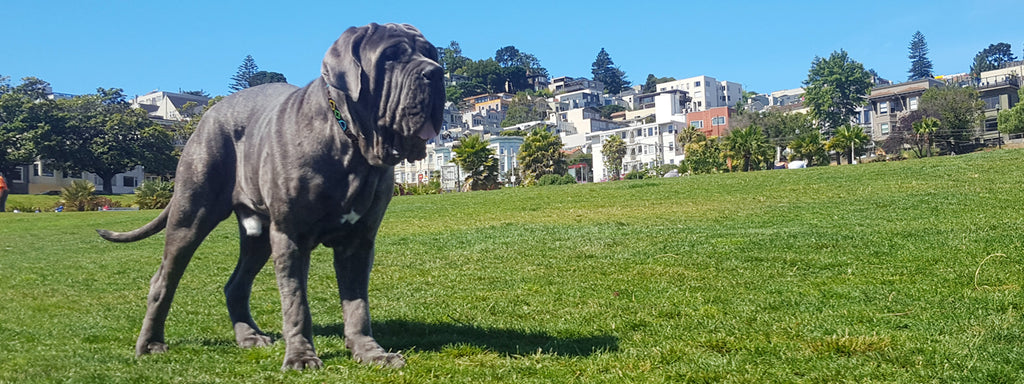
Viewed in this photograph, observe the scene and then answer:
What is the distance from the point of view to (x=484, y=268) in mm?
11633

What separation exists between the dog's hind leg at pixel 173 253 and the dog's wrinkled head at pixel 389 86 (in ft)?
5.43

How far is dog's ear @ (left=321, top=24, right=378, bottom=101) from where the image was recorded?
4402 millimetres

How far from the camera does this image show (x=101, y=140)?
79.4 m

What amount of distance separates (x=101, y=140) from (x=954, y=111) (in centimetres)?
9065

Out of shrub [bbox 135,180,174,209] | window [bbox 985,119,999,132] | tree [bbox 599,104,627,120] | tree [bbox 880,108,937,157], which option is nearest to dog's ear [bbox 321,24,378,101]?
shrub [bbox 135,180,174,209]

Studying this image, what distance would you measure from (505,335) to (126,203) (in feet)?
178

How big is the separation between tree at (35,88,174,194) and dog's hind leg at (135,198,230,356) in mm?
81049

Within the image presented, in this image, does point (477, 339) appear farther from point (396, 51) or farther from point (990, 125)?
point (990, 125)

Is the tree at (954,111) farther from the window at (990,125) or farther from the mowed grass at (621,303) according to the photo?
the mowed grass at (621,303)

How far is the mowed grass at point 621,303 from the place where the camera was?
16.1 ft

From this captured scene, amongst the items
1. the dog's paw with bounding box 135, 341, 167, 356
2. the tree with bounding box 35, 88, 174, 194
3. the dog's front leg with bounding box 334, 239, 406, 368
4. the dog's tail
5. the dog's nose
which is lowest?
the dog's paw with bounding box 135, 341, 167, 356

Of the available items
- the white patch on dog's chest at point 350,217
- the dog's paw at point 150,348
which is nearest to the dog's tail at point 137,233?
the dog's paw at point 150,348

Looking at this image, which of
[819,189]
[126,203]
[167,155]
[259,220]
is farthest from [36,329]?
[167,155]

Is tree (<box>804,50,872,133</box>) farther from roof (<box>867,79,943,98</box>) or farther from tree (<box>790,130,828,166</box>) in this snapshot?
tree (<box>790,130,828,166</box>)
